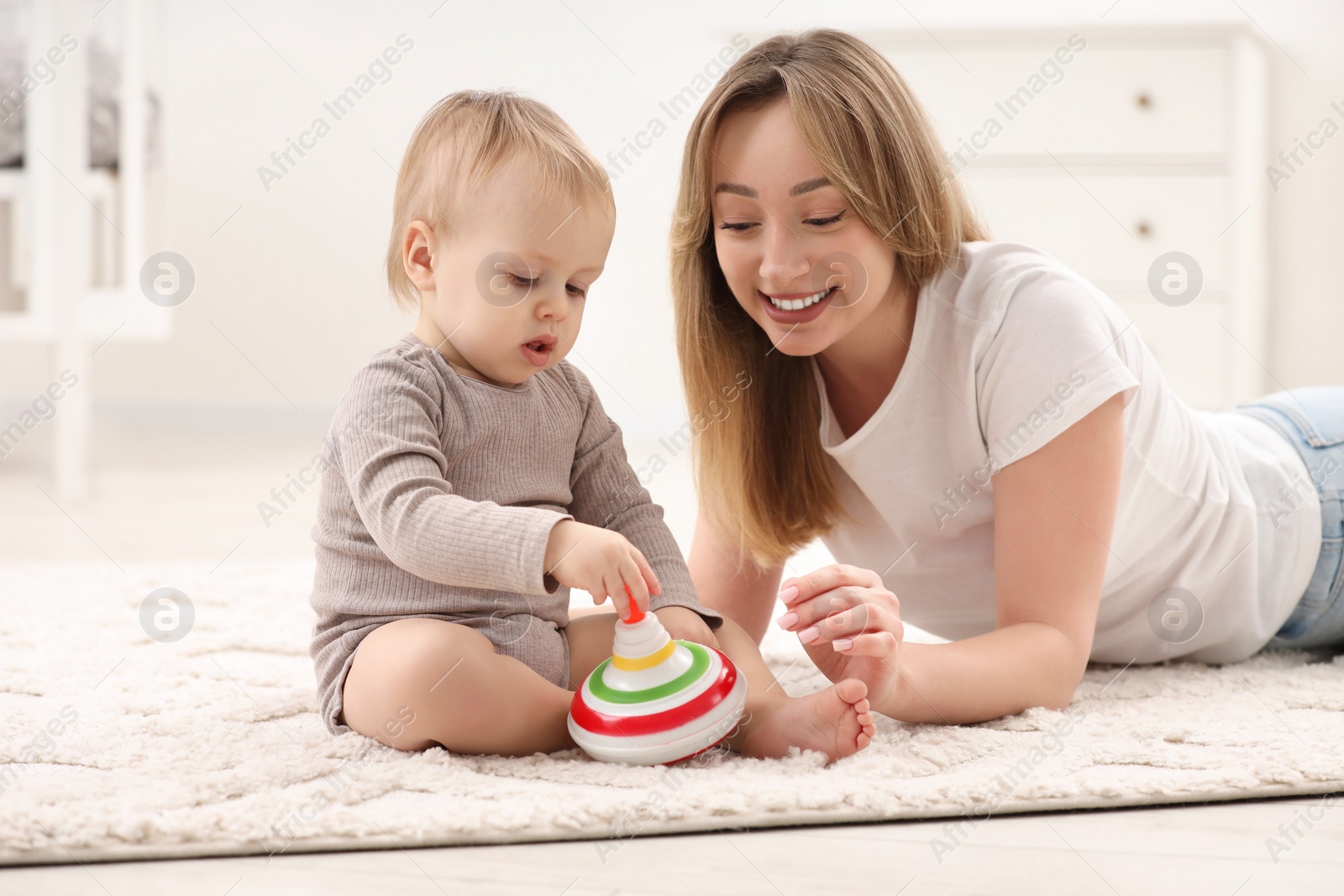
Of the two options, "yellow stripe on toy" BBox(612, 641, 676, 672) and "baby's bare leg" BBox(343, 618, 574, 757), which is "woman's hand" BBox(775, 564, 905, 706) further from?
"baby's bare leg" BBox(343, 618, 574, 757)

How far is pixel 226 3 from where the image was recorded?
10.8 feet

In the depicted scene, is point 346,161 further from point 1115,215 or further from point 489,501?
point 489,501

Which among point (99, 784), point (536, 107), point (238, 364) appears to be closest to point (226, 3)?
point (238, 364)

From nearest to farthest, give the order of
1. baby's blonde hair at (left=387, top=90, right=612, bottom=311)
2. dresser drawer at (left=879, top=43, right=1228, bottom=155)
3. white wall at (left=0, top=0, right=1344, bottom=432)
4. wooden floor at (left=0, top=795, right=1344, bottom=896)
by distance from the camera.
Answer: wooden floor at (left=0, top=795, right=1344, bottom=896) < baby's blonde hair at (left=387, top=90, right=612, bottom=311) < dresser drawer at (left=879, top=43, right=1228, bottom=155) < white wall at (left=0, top=0, right=1344, bottom=432)

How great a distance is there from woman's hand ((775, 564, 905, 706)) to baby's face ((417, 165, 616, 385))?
0.81 feet

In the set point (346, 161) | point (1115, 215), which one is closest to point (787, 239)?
point (1115, 215)

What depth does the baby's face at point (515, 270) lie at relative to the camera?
2.61 feet

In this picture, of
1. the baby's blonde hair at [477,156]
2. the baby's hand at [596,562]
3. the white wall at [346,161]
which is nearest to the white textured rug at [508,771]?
the baby's hand at [596,562]

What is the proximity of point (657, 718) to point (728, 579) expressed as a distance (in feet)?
1.26

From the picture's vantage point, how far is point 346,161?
328 centimetres

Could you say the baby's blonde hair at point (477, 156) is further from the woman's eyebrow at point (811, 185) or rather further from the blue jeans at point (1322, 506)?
the blue jeans at point (1322, 506)

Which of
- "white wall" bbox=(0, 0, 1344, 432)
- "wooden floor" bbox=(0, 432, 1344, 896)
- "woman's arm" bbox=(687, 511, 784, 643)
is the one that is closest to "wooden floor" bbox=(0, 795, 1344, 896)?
"wooden floor" bbox=(0, 432, 1344, 896)

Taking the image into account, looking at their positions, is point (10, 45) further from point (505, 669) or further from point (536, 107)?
point (505, 669)

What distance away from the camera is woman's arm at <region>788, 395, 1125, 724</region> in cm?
81
